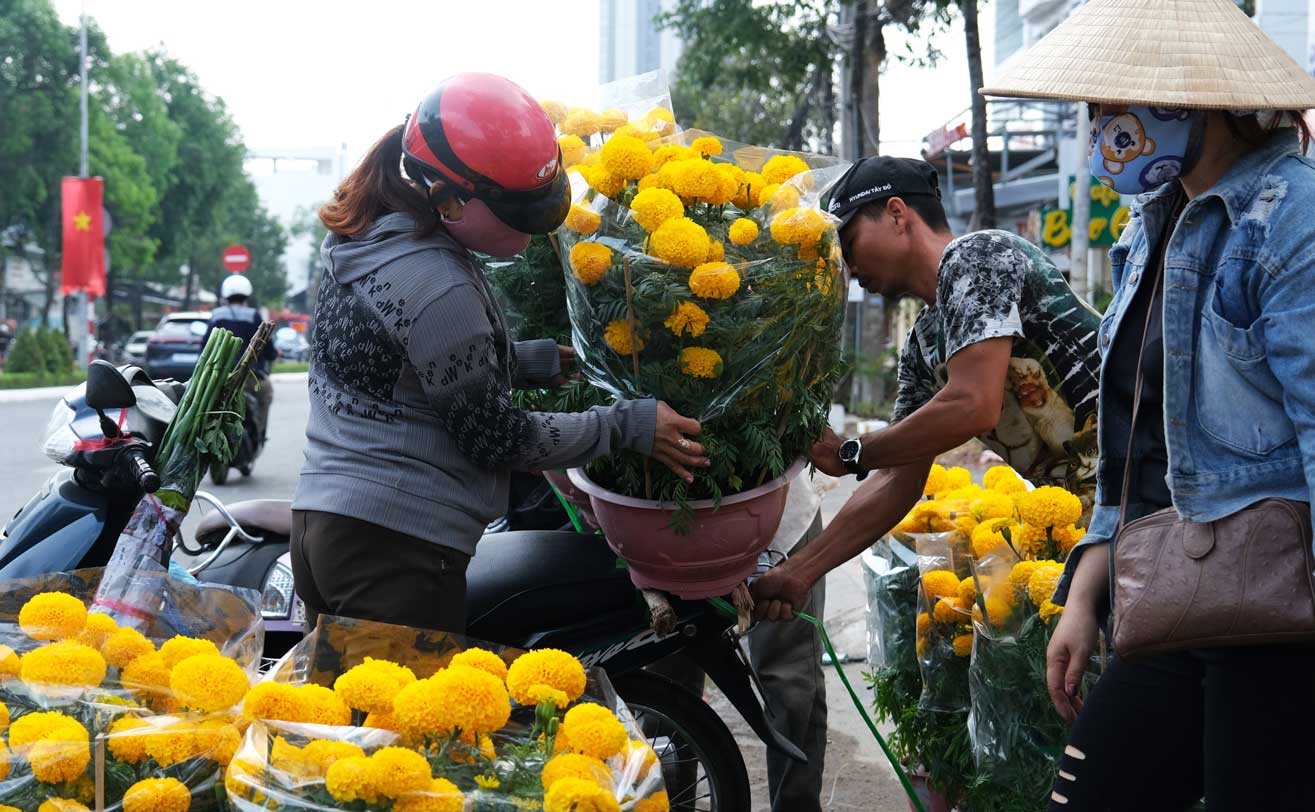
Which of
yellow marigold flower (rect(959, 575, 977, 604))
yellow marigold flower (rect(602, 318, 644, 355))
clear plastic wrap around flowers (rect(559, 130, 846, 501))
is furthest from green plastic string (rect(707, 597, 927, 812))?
yellow marigold flower (rect(602, 318, 644, 355))

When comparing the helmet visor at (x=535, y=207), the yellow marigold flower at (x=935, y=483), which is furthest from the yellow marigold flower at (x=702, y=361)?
the yellow marigold flower at (x=935, y=483)

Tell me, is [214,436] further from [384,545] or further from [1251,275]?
[1251,275]

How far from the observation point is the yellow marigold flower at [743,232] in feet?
8.18

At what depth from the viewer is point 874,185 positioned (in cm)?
312

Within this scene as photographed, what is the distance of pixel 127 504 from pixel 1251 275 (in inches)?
110

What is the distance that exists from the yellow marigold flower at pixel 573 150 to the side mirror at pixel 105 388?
52.1 inches

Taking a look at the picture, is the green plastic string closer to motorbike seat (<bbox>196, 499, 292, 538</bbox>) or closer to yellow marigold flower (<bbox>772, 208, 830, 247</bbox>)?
yellow marigold flower (<bbox>772, 208, 830, 247</bbox>)

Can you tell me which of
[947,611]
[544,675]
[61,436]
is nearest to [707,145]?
[947,611]

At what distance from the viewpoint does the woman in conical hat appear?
5.91ft

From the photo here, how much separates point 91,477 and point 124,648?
1.66m

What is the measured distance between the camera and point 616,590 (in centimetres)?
310

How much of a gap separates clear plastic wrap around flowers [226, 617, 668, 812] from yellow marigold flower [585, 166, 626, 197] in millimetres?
1091

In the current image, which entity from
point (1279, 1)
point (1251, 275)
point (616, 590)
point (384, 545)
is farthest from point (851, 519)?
point (1279, 1)

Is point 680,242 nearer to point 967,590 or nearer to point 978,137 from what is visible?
point 967,590
